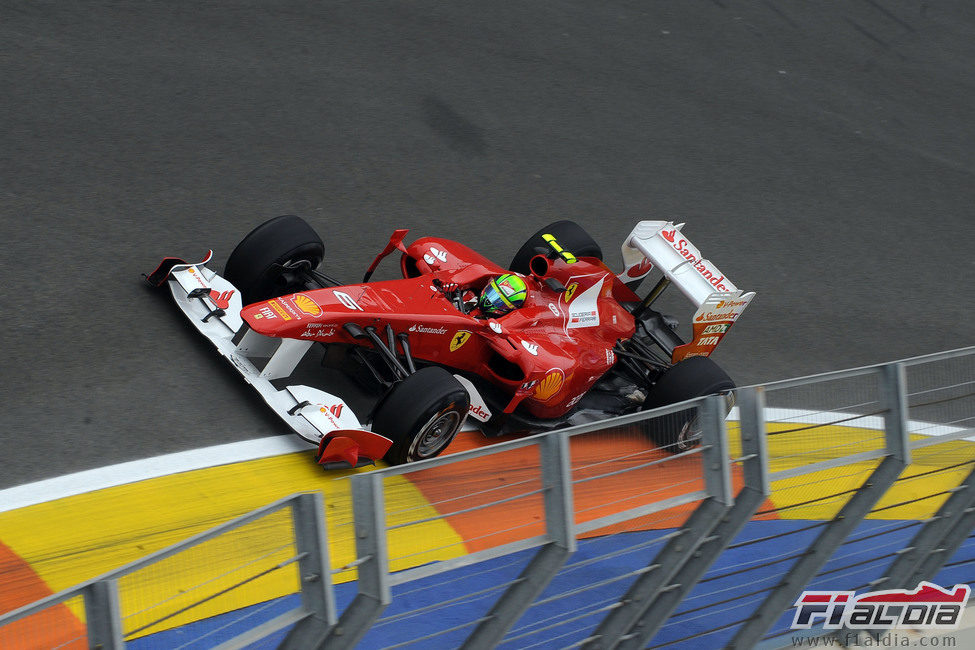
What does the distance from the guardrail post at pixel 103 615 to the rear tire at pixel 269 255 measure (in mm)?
4341

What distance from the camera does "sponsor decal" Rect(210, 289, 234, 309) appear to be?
641 centimetres

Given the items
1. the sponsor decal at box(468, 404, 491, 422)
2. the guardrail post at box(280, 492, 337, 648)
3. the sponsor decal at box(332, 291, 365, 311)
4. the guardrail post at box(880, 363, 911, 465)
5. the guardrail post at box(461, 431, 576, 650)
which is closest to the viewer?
the guardrail post at box(280, 492, 337, 648)

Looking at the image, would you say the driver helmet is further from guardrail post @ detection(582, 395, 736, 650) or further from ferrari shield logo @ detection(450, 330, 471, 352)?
guardrail post @ detection(582, 395, 736, 650)

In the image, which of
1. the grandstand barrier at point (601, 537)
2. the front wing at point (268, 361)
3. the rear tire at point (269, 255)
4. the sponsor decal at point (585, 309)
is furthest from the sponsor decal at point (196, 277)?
the grandstand barrier at point (601, 537)

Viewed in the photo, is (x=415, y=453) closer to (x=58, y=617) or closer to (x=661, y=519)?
(x=661, y=519)

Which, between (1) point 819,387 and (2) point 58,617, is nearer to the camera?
(2) point 58,617

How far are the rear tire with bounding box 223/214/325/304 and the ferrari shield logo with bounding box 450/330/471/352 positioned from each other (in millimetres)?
1124

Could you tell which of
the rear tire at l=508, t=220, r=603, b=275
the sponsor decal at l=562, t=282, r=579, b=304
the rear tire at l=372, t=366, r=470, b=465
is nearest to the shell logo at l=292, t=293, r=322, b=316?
the rear tire at l=372, t=366, r=470, b=465

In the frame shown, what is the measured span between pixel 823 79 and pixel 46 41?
8.33m

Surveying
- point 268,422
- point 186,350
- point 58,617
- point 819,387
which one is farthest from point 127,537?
point 819,387

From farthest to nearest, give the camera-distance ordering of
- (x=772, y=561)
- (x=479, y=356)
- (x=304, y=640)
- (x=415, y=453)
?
(x=479, y=356) → (x=415, y=453) → (x=772, y=561) → (x=304, y=640)

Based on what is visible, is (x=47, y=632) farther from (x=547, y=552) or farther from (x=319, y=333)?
(x=319, y=333)

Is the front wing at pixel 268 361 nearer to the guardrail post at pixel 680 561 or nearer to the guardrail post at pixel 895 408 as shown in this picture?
the guardrail post at pixel 680 561

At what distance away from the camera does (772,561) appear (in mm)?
3869
